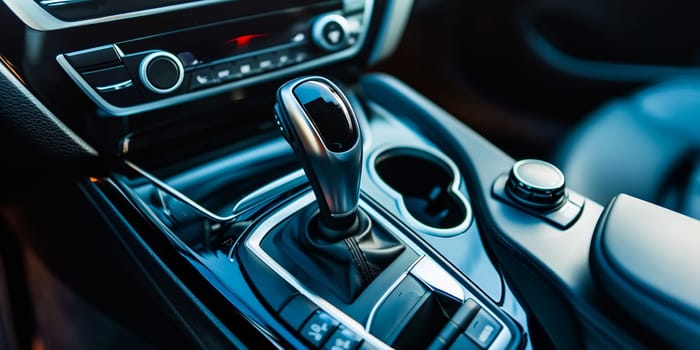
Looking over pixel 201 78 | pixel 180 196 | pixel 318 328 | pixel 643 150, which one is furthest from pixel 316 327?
pixel 643 150

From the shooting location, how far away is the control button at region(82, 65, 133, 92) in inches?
24.6

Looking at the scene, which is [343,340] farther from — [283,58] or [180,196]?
[283,58]

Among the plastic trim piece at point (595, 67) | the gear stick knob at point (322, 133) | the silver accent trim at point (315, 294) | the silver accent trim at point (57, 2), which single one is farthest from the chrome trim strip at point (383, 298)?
the plastic trim piece at point (595, 67)

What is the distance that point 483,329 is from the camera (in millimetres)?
559

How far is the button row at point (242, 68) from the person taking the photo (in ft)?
2.31

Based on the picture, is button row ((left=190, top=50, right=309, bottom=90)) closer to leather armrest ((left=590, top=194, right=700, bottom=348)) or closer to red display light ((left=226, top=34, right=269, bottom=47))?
red display light ((left=226, top=34, right=269, bottom=47))

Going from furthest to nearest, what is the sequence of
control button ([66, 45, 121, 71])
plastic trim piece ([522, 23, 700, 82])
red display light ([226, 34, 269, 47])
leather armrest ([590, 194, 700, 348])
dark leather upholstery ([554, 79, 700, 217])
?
1. plastic trim piece ([522, 23, 700, 82])
2. dark leather upholstery ([554, 79, 700, 217])
3. red display light ([226, 34, 269, 47])
4. control button ([66, 45, 121, 71])
5. leather armrest ([590, 194, 700, 348])

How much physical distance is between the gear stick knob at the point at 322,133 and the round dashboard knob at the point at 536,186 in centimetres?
23

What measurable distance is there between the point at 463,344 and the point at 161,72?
1.48ft

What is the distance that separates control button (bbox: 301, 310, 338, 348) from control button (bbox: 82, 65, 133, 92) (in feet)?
1.13

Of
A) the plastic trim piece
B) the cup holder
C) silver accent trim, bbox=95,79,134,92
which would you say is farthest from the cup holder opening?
the plastic trim piece

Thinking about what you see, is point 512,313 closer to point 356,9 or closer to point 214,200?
point 214,200

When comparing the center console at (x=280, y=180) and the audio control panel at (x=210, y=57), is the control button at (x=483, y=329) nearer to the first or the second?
A: the center console at (x=280, y=180)

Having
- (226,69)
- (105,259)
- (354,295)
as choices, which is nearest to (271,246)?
(354,295)
